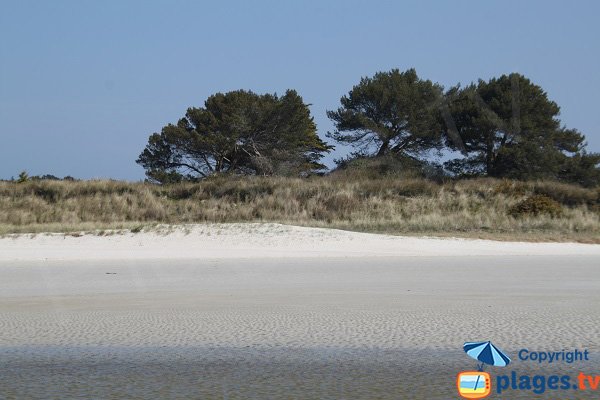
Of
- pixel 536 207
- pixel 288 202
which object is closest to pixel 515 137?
pixel 536 207

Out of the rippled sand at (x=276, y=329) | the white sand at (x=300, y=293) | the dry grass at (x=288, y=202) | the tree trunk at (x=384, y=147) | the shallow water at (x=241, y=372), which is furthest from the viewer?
the tree trunk at (x=384, y=147)

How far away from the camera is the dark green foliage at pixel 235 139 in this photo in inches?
1588

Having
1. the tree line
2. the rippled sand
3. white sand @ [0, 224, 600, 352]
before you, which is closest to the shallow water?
the rippled sand

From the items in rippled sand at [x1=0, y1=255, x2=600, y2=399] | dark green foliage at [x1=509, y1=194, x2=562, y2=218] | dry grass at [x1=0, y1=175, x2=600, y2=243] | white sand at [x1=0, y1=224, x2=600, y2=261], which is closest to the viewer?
rippled sand at [x1=0, y1=255, x2=600, y2=399]

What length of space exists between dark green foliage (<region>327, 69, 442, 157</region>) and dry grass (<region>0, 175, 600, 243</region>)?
344 inches

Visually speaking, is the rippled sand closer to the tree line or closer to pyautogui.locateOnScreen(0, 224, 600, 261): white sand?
pyautogui.locateOnScreen(0, 224, 600, 261): white sand

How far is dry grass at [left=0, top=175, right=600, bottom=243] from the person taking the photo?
961 inches

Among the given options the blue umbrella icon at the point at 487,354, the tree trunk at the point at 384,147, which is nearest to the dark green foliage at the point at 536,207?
the tree trunk at the point at 384,147

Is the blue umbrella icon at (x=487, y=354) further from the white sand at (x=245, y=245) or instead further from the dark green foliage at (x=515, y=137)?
the dark green foliage at (x=515, y=137)

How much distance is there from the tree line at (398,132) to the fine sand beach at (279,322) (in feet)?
78.1

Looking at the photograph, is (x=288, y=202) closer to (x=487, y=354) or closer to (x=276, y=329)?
(x=276, y=329)

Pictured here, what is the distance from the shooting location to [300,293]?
865 cm

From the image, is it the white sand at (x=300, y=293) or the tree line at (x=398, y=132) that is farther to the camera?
the tree line at (x=398, y=132)

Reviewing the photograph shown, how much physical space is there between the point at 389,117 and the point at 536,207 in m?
14.9
